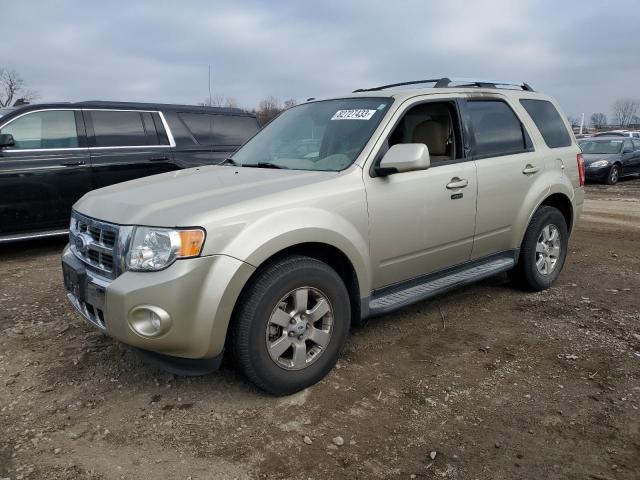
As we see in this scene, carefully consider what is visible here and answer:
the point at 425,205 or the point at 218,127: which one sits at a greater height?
the point at 218,127

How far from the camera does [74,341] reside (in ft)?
12.6

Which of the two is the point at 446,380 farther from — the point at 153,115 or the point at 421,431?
the point at 153,115

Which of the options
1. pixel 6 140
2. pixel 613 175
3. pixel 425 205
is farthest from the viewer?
pixel 613 175

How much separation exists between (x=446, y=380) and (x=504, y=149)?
212cm

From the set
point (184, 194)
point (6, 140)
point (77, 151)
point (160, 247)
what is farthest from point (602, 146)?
point (160, 247)

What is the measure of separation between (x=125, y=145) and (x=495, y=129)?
476 centimetres

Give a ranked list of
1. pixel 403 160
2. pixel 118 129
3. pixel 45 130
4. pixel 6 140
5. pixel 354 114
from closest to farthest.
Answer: pixel 403 160, pixel 354 114, pixel 6 140, pixel 45 130, pixel 118 129

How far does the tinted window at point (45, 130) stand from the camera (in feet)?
20.3

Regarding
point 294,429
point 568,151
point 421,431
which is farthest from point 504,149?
point 294,429

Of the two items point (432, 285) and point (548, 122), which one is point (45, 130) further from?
point (548, 122)

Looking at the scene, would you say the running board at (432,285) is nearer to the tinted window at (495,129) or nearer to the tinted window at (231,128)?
the tinted window at (495,129)

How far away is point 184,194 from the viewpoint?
10.1 ft

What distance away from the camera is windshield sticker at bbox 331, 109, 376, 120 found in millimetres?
3738

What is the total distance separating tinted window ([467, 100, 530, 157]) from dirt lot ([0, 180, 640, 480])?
1357 mm
